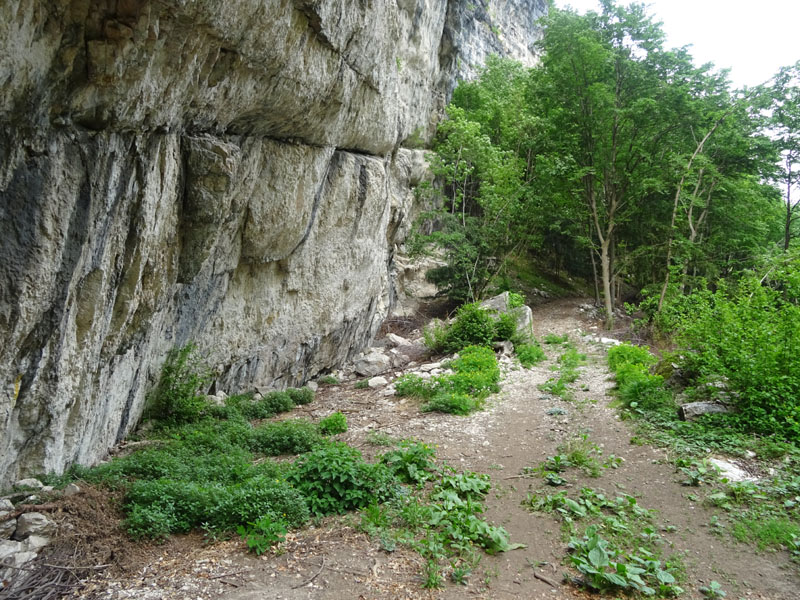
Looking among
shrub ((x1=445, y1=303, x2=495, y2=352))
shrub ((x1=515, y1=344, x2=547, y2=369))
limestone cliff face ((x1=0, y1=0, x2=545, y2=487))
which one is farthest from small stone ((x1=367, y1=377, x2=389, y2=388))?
shrub ((x1=515, y1=344, x2=547, y2=369))

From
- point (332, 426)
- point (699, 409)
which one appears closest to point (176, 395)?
point (332, 426)

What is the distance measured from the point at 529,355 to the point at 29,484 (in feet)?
37.1

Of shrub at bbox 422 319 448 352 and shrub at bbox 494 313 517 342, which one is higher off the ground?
shrub at bbox 494 313 517 342

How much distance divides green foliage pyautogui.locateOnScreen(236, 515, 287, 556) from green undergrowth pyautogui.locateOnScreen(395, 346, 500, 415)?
5129 millimetres

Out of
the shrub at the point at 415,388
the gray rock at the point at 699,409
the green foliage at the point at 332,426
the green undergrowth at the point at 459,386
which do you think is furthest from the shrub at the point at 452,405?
the gray rock at the point at 699,409

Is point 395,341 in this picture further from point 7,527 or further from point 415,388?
point 7,527

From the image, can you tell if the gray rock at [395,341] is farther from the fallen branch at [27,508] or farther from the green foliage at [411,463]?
the fallen branch at [27,508]

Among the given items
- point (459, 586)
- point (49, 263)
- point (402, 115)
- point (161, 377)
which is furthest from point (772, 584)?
point (402, 115)

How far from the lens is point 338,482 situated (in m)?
5.44

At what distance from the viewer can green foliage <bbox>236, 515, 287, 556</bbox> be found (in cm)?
440

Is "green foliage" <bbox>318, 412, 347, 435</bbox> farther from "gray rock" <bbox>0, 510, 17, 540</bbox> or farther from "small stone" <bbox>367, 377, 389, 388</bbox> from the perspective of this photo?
"gray rock" <bbox>0, 510, 17, 540</bbox>

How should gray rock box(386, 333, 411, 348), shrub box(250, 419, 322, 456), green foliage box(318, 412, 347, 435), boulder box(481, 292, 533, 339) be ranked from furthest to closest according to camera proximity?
gray rock box(386, 333, 411, 348)
boulder box(481, 292, 533, 339)
green foliage box(318, 412, 347, 435)
shrub box(250, 419, 322, 456)

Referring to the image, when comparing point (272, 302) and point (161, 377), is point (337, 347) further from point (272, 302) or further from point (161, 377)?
point (161, 377)

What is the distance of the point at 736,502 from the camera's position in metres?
5.57
